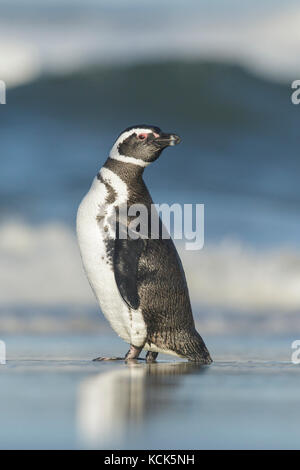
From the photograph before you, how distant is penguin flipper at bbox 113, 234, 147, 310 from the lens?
267 inches

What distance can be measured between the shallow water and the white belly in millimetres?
294

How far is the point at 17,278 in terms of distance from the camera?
12906 mm

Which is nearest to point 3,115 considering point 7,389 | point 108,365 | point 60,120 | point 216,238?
point 60,120

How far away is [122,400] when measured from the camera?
4.66 m

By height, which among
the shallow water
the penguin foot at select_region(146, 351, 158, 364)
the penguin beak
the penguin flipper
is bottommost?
the shallow water

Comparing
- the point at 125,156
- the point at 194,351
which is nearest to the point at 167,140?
the point at 125,156

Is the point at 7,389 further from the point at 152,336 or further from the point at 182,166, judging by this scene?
the point at 182,166

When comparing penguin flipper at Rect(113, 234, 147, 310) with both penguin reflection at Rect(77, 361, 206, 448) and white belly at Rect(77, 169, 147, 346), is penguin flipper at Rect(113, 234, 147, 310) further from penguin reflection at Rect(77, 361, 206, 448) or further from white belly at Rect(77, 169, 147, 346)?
penguin reflection at Rect(77, 361, 206, 448)

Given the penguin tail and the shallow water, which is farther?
the penguin tail

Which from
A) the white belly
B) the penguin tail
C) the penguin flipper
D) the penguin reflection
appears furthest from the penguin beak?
the penguin reflection

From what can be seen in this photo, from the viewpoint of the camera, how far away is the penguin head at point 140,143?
7.12 metres

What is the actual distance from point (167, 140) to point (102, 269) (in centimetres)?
94

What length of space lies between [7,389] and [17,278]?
7.80 m

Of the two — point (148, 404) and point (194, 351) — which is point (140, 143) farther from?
point (148, 404)
